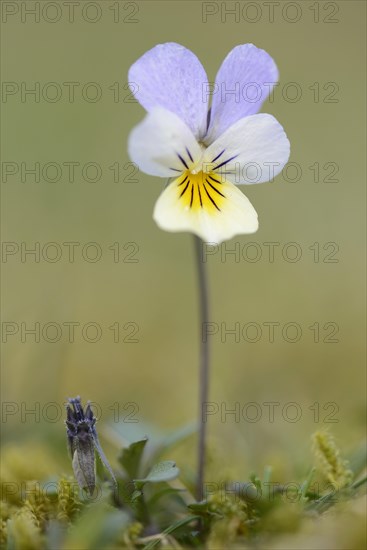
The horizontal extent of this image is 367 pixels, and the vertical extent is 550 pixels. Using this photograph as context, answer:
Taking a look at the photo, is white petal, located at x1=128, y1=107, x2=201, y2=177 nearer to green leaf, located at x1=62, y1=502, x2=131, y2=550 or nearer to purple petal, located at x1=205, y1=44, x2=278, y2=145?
purple petal, located at x1=205, y1=44, x2=278, y2=145

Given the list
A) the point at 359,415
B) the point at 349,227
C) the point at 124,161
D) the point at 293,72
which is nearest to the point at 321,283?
the point at 349,227

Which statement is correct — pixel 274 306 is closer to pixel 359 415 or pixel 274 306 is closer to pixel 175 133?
pixel 359 415

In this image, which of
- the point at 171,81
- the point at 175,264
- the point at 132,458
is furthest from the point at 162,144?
the point at 175,264

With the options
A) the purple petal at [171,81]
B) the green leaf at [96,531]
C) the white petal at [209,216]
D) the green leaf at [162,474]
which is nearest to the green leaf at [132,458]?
the green leaf at [162,474]

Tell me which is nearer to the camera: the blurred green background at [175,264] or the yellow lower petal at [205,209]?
the yellow lower petal at [205,209]

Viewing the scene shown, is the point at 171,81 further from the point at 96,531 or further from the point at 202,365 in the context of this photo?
the point at 96,531

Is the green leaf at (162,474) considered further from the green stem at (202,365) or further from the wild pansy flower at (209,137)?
the wild pansy flower at (209,137)
